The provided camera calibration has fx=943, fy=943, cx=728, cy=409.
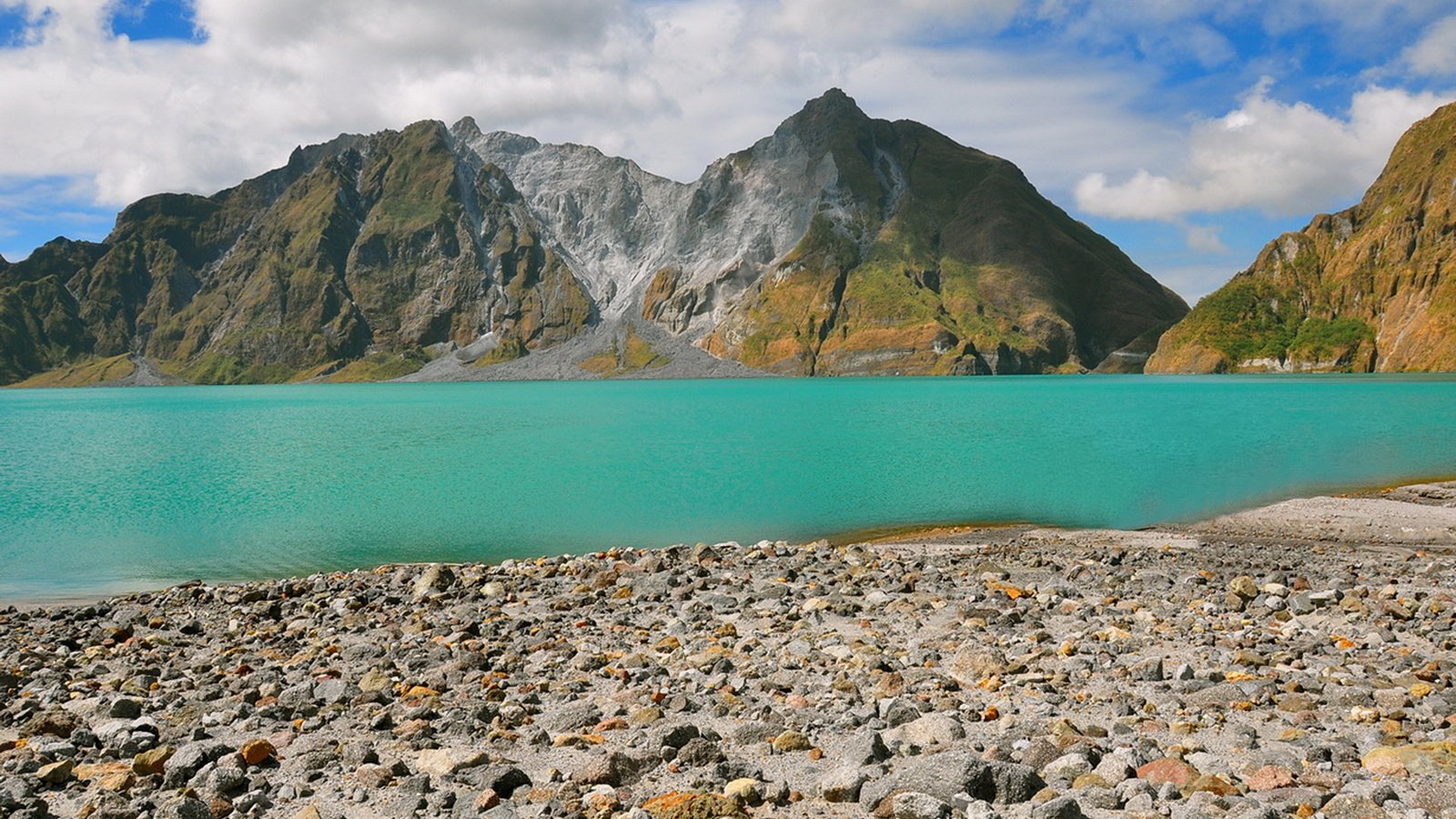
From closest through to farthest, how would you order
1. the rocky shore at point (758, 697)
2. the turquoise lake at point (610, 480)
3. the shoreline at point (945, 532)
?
1. the rocky shore at point (758, 697)
2. the shoreline at point (945, 532)
3. the turquoise lake at point (610, 480)

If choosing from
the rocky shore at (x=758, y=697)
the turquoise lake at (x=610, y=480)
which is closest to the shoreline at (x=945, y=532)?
the turquoise lake at (x=610, y=480)

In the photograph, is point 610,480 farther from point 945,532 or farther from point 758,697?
point 758,697

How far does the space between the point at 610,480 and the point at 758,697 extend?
42.2 m

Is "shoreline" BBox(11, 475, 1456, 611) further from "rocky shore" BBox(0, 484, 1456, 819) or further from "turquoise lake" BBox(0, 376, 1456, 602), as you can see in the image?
"rocky shore" BBox(0, 484, 1456, 819)

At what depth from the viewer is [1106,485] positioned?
49625 millimetres

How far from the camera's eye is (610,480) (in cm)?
5556

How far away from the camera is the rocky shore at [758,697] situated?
10.2 metres

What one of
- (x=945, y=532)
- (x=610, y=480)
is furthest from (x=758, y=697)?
(x=610, y=480)

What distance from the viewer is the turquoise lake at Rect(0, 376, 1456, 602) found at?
3766 centimetres

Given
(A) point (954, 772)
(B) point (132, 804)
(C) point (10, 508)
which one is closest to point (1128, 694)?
(A) point (954, 772)

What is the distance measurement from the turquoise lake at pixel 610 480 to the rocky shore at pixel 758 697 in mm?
13084

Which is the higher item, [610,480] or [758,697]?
[758,697]

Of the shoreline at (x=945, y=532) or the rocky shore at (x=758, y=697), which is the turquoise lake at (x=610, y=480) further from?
the rocky shore at (x=758, y=697)

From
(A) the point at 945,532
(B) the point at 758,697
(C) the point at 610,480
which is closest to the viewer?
(B) the point at 758,697
